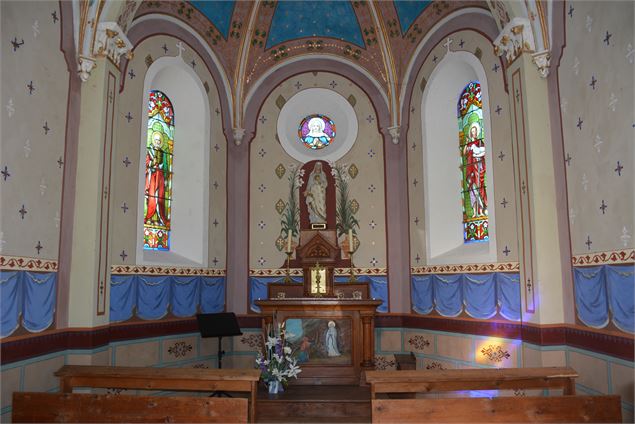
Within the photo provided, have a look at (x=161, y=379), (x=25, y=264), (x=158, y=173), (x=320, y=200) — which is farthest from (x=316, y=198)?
(x=25, y=264)

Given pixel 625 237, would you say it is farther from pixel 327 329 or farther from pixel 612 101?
pixel 327 329

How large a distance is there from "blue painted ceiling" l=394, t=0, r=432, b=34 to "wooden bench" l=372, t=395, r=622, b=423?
756cm

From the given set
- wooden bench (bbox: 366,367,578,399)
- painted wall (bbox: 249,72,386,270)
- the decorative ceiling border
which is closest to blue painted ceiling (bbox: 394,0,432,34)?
painted wall (bbox: 249,72,386,270)

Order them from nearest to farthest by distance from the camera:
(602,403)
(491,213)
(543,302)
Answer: (602,403) < (543,302) < (491,213)

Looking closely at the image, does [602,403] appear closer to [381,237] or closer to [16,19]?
[381,237]

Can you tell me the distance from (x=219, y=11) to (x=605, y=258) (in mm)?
8016

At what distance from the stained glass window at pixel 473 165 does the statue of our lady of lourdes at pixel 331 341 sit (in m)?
2.90

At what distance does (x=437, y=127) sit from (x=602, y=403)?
6.36 m

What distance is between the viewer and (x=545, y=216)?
746cm

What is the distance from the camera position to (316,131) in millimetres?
11727

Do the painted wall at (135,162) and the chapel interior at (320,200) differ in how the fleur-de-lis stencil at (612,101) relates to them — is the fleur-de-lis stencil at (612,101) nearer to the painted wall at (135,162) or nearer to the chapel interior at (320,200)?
the chapel interior at (320,200)

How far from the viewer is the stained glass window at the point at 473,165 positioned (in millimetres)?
9602

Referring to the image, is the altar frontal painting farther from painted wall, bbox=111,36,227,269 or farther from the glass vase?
painted wall, bbox=111,36,227,269

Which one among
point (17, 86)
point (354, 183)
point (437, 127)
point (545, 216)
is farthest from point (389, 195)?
point (17, 86)
